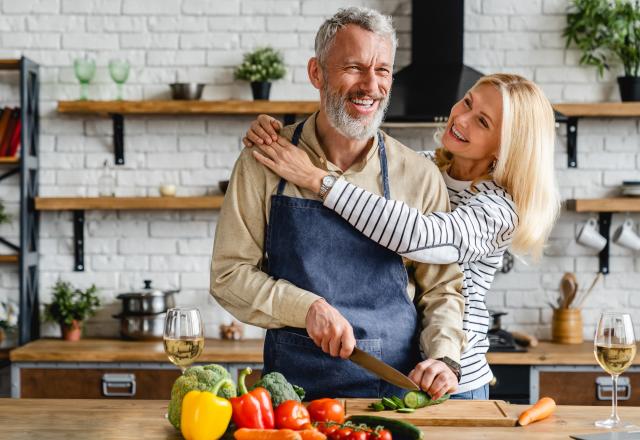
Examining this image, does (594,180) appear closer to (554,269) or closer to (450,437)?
(554,269)

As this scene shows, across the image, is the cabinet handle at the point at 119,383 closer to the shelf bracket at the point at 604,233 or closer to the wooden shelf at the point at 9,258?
the wooden shelf at the point at 9,258

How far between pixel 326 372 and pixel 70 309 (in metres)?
2.53

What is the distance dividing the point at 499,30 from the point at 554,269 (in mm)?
1331


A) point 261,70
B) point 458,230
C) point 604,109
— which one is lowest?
point 458,230

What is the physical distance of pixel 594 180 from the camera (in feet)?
14.9

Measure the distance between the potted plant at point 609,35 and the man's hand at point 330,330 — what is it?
292cm

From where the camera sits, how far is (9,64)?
429cm

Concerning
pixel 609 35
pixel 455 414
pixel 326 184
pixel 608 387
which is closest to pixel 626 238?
pixel 608 387

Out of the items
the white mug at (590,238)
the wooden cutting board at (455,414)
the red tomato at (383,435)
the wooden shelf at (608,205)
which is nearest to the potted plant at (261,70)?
the wooden shelf at (608,205)

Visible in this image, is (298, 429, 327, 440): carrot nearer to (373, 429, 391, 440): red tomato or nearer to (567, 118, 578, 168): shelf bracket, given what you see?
(373, 429, 391, 440): red tomato

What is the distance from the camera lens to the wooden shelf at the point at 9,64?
4.24m

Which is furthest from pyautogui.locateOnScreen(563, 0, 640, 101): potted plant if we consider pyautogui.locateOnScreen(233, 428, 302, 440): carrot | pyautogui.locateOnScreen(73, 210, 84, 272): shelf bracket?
pyautogui.locateOnScreen(233, 428, 302, 440): carrot

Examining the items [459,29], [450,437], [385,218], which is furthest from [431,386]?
[459,29]

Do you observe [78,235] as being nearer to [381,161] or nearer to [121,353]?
[121,353]
